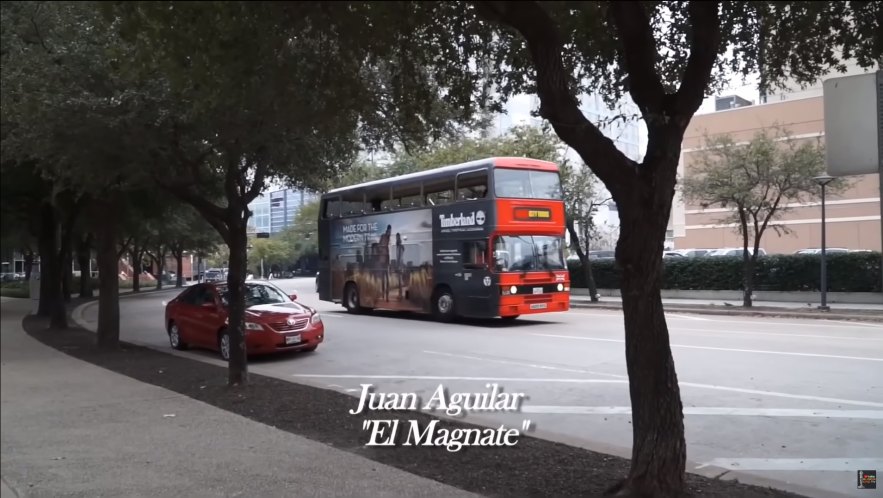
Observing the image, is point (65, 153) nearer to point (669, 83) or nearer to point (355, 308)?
point (669, 83)

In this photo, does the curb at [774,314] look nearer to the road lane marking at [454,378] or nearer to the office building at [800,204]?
the office building at [800,204]

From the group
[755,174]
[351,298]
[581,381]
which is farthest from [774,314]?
[351,298]

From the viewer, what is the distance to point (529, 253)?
20.1 m

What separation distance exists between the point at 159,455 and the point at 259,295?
8.84 m

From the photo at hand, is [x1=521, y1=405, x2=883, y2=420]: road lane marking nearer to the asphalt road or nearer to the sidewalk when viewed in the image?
the asphalt road

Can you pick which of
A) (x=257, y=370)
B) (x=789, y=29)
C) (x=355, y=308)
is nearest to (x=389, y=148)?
(x=257, y=370)

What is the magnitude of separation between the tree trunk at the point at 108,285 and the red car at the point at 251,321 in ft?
4.19

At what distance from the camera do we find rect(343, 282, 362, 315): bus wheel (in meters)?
25.8

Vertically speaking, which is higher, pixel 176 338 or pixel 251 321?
pixel 251 321

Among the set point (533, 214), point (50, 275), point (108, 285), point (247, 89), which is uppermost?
point (247, 89)

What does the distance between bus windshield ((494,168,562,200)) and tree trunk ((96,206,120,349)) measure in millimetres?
9769

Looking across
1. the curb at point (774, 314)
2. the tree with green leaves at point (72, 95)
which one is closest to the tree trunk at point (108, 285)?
the tree with green leaves at point (72, 95)

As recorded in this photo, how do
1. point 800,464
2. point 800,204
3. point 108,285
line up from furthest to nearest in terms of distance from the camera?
point 800,204 → point 108,285 → point 800,464

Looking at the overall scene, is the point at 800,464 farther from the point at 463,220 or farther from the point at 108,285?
the point at 463,220
